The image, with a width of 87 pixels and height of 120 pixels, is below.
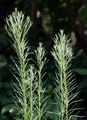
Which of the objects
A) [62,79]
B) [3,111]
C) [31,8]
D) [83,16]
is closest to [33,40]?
[31,8]

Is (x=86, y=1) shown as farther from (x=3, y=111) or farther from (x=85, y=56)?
(x=3, y=111)

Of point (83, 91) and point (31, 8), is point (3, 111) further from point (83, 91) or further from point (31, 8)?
point (31, 8)

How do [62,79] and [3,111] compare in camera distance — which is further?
[3,111]

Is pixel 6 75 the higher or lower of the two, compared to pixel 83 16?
lower

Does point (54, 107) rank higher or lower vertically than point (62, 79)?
higher

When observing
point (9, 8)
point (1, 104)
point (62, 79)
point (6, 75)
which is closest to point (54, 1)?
point (9, 8)

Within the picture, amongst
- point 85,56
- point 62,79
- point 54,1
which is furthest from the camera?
point 54,1

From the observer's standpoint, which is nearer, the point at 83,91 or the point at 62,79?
the point at 62,79

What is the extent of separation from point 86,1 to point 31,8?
54.7 inches

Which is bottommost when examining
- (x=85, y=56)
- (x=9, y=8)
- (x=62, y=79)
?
(x=62, y=79)

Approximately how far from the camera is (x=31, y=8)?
6051mm

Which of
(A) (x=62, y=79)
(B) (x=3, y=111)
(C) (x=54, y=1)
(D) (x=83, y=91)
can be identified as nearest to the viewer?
(A) (x=62, y=79)

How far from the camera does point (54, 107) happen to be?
352 cm

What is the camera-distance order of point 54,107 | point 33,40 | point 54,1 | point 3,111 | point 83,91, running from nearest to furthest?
1. point 54,107
2. point 3,111
3. point 83,91
4. point 33,40
5. point 54,1
